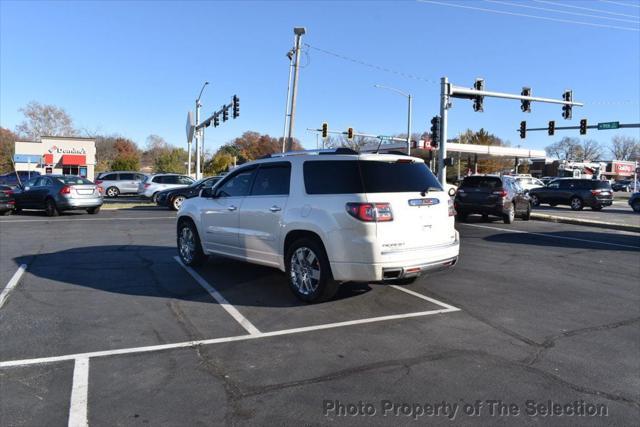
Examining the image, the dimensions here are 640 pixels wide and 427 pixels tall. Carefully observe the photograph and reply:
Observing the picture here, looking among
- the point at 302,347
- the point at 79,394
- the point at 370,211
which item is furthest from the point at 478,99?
the point at 79,394

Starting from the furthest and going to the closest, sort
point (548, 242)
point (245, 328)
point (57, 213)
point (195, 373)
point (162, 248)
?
point (57, 213)
point (548, 242)
point (162, 248)
point (245, 328)
point (195, 373)

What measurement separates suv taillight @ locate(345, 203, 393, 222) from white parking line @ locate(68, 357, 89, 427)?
302 centimetres

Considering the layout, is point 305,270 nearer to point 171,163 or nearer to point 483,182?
point 483,182

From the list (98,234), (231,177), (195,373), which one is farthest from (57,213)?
(195,373)

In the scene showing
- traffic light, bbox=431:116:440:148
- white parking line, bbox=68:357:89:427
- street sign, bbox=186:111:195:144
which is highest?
street sign, bbox=186:111:195:144

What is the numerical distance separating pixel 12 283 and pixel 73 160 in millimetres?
52581

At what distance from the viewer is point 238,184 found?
24.7 ft

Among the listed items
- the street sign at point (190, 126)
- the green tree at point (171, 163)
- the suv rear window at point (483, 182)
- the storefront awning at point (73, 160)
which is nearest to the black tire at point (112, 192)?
the street sign at point (190, 126)

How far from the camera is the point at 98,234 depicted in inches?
528

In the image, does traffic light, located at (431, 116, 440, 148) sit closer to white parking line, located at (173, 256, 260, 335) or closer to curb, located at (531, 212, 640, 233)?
curb, located at (531, 212, 640, 233)

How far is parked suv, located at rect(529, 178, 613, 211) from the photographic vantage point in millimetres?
29516

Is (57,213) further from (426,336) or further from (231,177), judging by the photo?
(426,336)

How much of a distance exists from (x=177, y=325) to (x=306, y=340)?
59.0 inches

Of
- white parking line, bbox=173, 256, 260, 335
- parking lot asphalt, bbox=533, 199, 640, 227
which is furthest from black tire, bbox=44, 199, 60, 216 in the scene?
parking lot asphalt, bbox=533, 199, 640, 227
